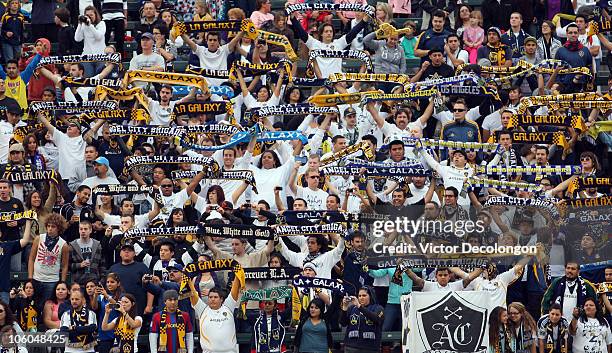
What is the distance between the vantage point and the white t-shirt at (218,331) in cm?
2909

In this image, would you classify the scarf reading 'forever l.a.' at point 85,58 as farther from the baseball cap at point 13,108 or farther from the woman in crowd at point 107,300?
the woman in crowd at point 107,300

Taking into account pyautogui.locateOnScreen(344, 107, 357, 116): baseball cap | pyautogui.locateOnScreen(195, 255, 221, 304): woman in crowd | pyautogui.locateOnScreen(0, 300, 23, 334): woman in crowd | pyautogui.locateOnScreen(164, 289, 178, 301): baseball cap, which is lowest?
pyautogui.locateOnScreen(0, 300, 23, 334): woman in crowd

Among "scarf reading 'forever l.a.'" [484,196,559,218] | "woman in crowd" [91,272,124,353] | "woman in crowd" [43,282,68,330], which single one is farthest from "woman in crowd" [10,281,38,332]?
"scarf reading 'forever l.a.'" [484,196,559,218]

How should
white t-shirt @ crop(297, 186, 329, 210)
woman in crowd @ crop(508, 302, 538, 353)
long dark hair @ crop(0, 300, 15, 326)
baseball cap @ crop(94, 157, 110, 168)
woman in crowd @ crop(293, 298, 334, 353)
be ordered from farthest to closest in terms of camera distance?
baseball cap @ crop(94, 157, 110, 168)
white t-shirt @ crop(297, 186, 329, 210)
long dark hair @ crop(0, 300, 15, 326)
woman in crowd @ crop(293, 298, 334, 353)
woman in crowd @ crop(508, 302, 538, 353)

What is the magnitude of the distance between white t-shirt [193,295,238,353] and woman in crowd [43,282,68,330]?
190 centimetres

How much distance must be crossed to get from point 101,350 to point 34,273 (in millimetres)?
1768

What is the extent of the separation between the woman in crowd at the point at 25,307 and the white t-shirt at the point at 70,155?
2.99m

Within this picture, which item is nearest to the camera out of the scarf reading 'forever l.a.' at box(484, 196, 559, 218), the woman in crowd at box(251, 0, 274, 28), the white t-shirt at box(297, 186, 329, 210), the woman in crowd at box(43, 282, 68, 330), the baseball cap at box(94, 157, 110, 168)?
the woman in crowd at box(43, 282, 68, 330)

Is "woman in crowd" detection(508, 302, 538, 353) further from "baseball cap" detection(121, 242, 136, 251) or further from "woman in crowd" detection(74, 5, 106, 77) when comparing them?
"woman in crowd" detection(74, 5, 106, 77)

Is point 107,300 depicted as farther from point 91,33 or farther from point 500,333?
point 91,33

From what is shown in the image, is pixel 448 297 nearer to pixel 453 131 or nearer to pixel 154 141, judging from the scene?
pixel 453 131

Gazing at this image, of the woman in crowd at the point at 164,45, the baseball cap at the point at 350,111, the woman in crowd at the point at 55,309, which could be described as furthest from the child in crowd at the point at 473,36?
the woman in crowd at the point at 55,309

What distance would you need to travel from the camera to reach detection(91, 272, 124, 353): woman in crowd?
29344mm

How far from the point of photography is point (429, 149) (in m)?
31.9
